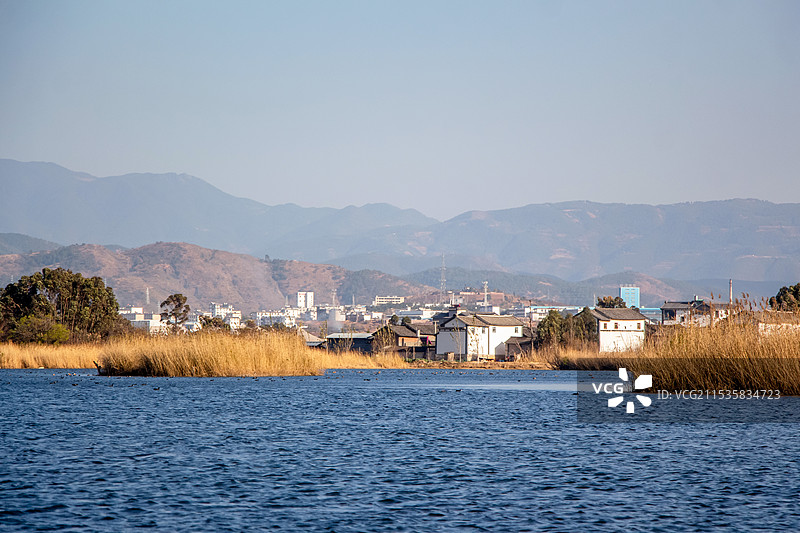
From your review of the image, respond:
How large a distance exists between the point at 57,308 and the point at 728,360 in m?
71.4

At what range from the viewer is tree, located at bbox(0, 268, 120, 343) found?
266ft

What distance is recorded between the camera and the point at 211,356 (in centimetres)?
4703

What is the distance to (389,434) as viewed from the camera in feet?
84.0

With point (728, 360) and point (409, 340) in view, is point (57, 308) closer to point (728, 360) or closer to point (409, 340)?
point (409, 340)

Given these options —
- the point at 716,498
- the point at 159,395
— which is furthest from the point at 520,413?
the point at 716,498

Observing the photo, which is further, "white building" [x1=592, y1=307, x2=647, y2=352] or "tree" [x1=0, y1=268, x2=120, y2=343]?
"white building" [x1=592, y1=307, x2=647, y2=352]

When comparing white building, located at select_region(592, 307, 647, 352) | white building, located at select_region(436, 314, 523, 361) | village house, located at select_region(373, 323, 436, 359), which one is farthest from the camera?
white building, located at select_region(436, 314, 523, 361)

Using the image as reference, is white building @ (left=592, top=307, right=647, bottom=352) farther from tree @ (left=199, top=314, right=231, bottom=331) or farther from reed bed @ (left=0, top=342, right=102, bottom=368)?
reed bed @ (left=0, top=342, right=102, bottom=368)

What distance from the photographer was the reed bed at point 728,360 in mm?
30656

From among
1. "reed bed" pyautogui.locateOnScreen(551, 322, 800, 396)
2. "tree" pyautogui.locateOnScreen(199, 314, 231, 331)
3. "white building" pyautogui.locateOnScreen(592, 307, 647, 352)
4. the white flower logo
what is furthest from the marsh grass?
"white building" pyautogui.locateOnScreen(592, 307, 647, 352)

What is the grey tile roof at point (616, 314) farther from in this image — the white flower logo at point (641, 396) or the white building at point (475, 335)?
the white flower logo at point (641, 396)

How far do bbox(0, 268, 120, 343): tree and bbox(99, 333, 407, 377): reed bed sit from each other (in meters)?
30.4

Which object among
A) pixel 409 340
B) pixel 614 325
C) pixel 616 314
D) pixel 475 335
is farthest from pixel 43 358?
pixel 616 314

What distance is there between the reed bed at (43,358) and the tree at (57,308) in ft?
38.4
